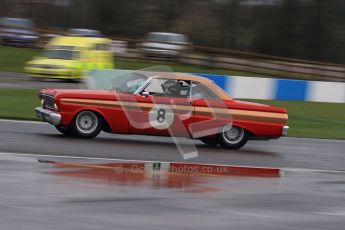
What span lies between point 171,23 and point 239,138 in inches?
1497

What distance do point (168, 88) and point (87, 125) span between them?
167 centimetres

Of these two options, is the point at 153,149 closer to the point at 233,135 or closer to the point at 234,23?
the point at 233,135

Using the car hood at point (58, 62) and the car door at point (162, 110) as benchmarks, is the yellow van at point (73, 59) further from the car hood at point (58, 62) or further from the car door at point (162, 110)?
the car door at point (162, 110)

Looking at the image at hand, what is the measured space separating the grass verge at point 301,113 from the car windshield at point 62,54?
201 inches

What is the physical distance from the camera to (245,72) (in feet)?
129

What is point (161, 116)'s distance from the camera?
1248 centimetres

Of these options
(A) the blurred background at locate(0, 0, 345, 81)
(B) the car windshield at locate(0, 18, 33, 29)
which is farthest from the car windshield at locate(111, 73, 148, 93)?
(A) the blurred background at locate(0, 0, 345, 81)

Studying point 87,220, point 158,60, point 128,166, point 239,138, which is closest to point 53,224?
point 87,220

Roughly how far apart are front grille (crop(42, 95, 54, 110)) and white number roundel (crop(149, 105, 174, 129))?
184 cm

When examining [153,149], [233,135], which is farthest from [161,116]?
[233,135]

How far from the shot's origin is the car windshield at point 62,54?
28027 mm

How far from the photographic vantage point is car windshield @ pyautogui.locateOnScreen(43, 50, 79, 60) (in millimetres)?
28027

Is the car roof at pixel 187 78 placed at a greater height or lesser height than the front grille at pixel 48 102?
greater

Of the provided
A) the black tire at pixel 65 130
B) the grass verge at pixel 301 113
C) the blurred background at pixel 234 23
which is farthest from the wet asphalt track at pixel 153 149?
the blurred background at pixel 234 23
